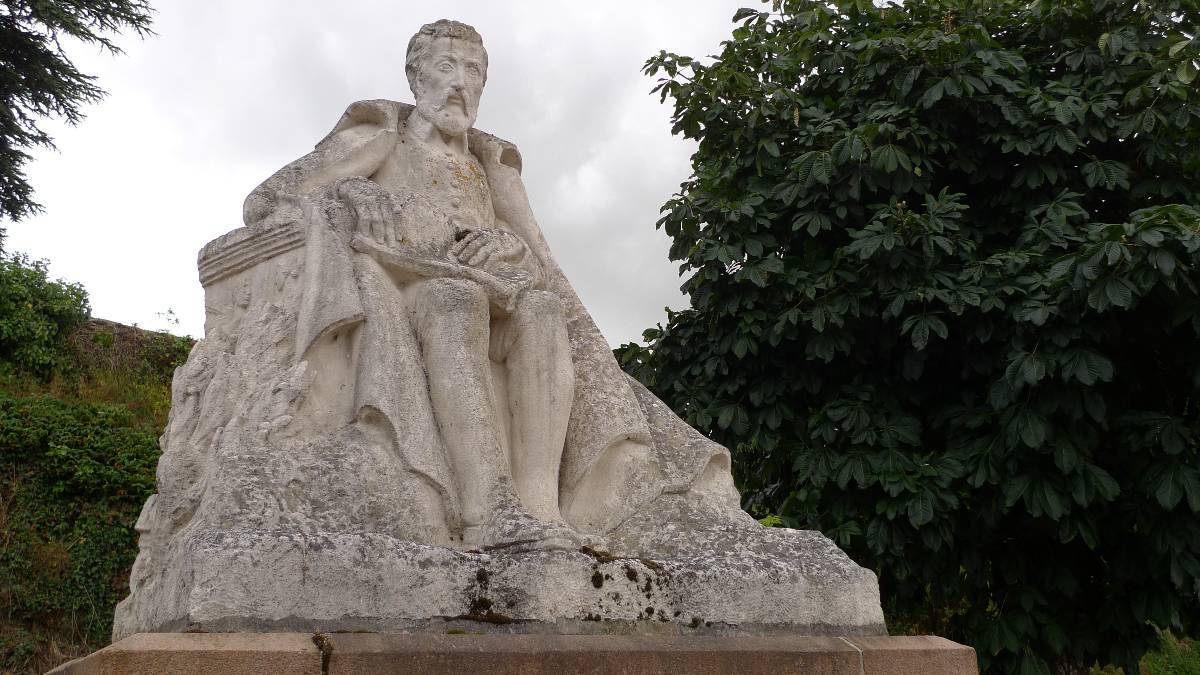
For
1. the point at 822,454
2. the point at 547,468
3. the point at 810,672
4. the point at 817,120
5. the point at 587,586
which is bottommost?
the point at 810,672

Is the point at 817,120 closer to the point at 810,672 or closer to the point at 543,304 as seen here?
the point at 543,304

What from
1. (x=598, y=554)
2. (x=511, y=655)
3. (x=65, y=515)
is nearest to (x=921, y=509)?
(x=598, y=554)

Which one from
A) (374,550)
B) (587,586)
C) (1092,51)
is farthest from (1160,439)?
(374,550)

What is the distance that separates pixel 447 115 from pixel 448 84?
0.47 ft

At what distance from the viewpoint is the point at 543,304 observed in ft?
16.3

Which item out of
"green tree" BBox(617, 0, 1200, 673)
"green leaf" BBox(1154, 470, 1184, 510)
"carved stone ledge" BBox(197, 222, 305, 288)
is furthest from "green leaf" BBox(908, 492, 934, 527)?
"carved stone ledge" BBox(197, 222, 305, 288)

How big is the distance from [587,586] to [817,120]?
218 inches

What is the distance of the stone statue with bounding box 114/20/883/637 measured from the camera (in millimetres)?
3852

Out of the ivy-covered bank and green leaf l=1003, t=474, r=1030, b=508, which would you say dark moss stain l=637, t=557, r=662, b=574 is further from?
the ivy-covered bank

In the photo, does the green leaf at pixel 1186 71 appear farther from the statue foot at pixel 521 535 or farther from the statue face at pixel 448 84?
the statue foot at pixel 521 535

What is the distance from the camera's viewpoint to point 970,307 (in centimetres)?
757

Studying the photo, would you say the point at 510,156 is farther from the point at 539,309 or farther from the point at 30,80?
the point at 30,80

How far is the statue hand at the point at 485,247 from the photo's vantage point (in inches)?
201

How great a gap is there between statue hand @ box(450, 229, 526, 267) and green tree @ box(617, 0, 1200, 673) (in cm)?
290
